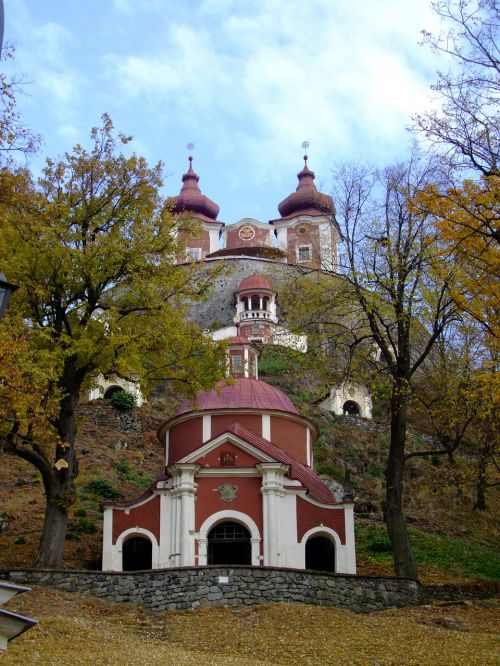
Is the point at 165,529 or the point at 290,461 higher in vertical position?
the point at 290,461

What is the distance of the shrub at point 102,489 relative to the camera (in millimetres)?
33938

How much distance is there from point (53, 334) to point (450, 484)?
22.7m

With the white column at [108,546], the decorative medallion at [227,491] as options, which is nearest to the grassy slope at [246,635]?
the white column at [108,546]

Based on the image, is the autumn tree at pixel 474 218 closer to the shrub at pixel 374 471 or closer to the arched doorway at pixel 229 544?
the arched doorway at pixel 229 544

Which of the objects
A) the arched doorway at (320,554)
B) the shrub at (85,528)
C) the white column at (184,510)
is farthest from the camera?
the shrub at (85,528)

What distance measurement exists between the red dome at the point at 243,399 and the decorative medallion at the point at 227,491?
358cm

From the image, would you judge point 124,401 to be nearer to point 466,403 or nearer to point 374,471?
point 374,471

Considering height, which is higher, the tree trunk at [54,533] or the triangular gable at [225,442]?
the triangular gable at [225,442]

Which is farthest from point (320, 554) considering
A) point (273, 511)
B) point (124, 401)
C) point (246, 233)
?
point (246, 233)

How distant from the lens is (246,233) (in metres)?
72.0

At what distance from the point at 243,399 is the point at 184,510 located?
5.12 m

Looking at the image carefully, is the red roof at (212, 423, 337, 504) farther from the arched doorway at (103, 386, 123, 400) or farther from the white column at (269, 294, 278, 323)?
the white column at (269, 294, 278, 323)

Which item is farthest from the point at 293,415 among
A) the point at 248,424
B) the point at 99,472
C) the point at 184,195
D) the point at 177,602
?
the point at 184,195

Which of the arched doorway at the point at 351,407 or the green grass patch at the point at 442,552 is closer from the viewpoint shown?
the green grass patch at the point at 442,552
